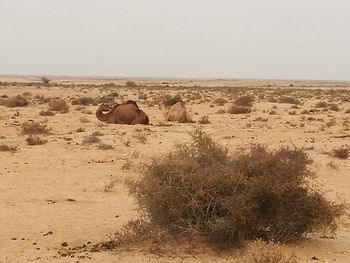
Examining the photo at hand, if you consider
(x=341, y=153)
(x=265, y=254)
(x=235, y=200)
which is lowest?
(x=341, y=153)

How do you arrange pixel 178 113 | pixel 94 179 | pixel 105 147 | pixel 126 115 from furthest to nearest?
pixel 178 113
pixel 126 115
pixel 105 147
pixel 94 179

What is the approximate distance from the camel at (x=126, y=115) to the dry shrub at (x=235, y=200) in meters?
Result: 15.0

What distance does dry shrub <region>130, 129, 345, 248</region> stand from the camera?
20.6 ft

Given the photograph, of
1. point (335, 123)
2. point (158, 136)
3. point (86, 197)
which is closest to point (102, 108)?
point (158, 136)

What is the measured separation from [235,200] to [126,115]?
15761 millimetres

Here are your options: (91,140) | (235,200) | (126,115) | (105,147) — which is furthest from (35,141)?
(235,200)

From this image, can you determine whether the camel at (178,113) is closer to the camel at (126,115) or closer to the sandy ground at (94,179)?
the sandy ground at (94,179)

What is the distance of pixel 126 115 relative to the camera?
71.2 ft

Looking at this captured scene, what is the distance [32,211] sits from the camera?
857cm

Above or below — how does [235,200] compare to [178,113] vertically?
above

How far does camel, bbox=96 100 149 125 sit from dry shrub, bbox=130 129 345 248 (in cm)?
1496

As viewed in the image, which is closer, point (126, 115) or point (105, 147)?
point (105, 147)

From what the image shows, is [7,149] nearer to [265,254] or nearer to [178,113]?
[178,113]

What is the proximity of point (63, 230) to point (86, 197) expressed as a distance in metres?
2.16
